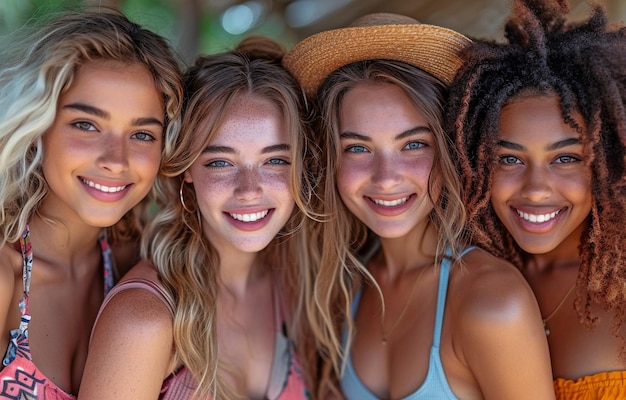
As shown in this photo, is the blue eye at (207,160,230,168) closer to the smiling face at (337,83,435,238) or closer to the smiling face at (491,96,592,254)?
the smiling face at (337,83,435,238)

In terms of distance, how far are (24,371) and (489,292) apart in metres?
1.60

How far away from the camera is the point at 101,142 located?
2447 mm

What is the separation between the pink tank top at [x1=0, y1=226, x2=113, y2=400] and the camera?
2238 mm

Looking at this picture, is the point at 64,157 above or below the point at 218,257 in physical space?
above

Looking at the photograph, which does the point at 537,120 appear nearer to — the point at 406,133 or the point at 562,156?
the point at 562,156

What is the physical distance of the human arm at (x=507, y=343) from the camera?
2205 millimetres

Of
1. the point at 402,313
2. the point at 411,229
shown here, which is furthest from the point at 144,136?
the point at 402,313

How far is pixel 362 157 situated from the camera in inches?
104

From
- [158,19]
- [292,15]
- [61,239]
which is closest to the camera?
Result: [61,239]

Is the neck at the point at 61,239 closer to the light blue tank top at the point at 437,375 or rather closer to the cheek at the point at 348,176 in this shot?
the cheek at the point at 348,176

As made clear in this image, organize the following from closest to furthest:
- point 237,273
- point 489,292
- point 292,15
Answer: point 489,292
point 237,273
point 292,15

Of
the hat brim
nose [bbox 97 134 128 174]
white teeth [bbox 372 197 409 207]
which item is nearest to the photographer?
nose [bbox 97 134 128 174]

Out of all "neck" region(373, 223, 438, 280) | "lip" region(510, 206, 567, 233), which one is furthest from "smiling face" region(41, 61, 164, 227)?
"lip" region(510, 206, 567, 233)

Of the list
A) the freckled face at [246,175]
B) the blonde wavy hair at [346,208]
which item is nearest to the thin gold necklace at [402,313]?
the blonde wavy hair at [346,208]
